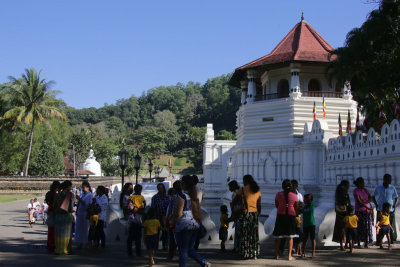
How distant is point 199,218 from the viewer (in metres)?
7.60

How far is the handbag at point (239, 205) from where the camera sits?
8.72 metres

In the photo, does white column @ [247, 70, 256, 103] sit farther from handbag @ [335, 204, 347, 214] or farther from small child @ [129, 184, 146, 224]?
small child @ [129, 184, 146, 224]

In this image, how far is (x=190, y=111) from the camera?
138125mm

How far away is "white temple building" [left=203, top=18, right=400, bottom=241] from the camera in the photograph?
880 inches

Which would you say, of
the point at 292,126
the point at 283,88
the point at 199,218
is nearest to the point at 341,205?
the point at 199,218

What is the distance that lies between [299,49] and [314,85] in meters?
2.50

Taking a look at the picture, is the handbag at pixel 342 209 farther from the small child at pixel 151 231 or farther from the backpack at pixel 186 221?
the small child at pixel 151 231

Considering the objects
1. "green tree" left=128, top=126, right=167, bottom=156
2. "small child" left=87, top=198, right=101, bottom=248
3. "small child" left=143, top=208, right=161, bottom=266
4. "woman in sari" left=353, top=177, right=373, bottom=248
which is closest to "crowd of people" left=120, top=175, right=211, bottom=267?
"small child" left=143, top=208, right=161, bottom=266

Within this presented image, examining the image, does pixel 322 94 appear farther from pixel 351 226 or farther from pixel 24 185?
pixel 24 185

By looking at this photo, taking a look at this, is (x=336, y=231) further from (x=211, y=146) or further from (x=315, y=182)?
(x=211, y=146)

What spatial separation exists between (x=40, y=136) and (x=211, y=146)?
29.7 metres

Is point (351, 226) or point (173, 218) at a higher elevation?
point (173, 218)

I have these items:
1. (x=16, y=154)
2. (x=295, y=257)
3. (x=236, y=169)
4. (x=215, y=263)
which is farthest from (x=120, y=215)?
(x=16, y=154)

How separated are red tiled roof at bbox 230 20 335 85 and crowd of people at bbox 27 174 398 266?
56.0 ft
